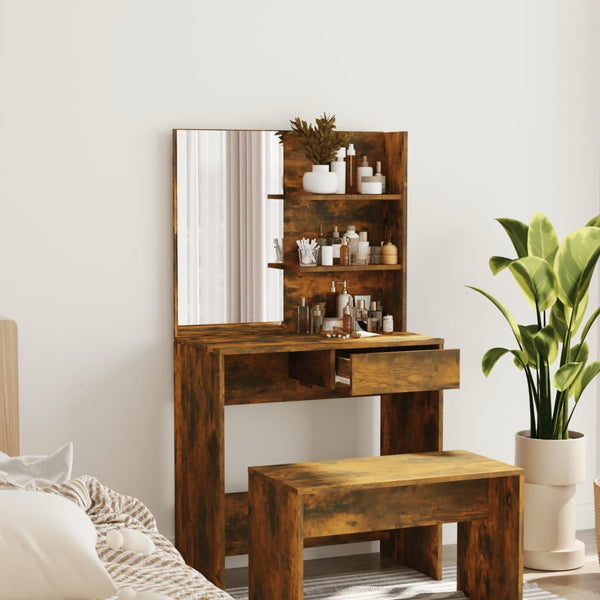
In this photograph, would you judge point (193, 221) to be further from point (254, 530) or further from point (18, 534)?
point (18, 534)

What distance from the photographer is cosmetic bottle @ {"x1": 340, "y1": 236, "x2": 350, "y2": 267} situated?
3764mm

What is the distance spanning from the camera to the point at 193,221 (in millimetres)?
3656

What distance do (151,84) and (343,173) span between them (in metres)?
0.75

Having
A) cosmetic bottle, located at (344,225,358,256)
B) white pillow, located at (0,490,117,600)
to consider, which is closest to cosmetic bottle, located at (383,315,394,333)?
cosmetic bottle, located at (344,225,358,256)

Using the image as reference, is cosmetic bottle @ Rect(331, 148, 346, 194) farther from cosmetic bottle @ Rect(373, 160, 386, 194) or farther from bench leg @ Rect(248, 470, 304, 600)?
bench leg @ Rect(248, 470, 304, 600)

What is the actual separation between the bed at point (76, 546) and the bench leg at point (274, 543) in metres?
0.50

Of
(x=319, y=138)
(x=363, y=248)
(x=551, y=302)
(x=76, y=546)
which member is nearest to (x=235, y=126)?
(x=319, y=138)

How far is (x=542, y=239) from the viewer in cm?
368

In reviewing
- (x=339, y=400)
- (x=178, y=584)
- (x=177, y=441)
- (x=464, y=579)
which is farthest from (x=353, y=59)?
(x=178, y=584)

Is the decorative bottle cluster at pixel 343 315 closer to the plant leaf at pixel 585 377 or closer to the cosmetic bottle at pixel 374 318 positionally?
the cosmetic bottle at pixel 374 318

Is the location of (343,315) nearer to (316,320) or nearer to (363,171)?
(316,320)

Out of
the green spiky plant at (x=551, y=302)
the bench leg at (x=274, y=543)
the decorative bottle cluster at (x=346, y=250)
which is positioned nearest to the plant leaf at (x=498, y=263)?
the green spiky plant at (x=551, y=302)

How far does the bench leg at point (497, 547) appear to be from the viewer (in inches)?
128

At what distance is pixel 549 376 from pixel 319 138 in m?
1.19
